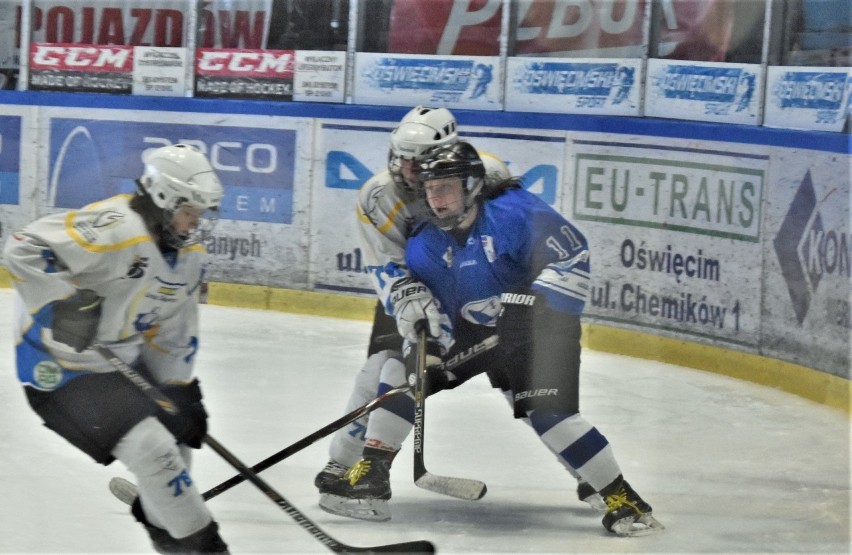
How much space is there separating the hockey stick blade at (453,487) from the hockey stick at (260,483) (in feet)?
1.46

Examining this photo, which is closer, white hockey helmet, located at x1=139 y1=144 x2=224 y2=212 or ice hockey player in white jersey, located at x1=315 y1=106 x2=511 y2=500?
white hockey helmet, located at x1=139 y1=144 x2=224 y2=212

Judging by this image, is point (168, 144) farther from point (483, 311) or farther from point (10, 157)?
point (483, 311)

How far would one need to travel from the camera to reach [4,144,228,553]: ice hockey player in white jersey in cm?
285

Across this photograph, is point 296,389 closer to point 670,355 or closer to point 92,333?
point 670,355

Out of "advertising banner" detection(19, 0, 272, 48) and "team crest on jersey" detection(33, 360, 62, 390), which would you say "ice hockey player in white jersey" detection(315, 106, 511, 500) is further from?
"advertising banner" detection(19, 0, 272, 48)

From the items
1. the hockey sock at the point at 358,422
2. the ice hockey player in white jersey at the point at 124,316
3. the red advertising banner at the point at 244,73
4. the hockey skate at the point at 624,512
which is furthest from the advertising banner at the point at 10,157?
the hockey skate at the point at 624,512

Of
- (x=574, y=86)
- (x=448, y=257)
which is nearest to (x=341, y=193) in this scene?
(x=574, y=86)

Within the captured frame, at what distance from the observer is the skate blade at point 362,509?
3568mm

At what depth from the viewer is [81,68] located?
23.0ft

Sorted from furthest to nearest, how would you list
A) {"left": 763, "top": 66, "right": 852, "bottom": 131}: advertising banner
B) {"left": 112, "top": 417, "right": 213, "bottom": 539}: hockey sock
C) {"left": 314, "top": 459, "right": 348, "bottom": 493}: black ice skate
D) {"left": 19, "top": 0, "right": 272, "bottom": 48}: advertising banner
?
{"left": 19, "top": 0, "right": 272, "bottom": 48}: advertising banner, {"left": 763, "top": 66, "right": 852, "bottom": 131}: advertising banner, {"left": 314, "top": 459, "right": 348, "bottom": 493}: black ice skate, {"left": 112, "top": 417, "right": 213, "bottom": 539}: hockey sock

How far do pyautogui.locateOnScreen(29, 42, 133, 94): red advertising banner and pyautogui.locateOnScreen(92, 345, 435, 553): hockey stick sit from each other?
411cm

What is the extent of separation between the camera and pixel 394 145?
3.71 meters

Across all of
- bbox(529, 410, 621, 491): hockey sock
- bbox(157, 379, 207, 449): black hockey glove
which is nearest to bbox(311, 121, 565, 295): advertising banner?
bbox(529, 410, 621, 491): hockey sock

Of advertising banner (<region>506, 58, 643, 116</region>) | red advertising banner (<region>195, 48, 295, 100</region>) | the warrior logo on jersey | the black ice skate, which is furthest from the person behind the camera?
red advertising banner (<region>195, 48, 295, 100</region>)
